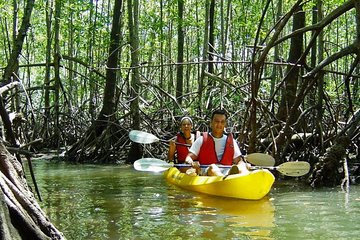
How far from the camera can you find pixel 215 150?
22.3 feet

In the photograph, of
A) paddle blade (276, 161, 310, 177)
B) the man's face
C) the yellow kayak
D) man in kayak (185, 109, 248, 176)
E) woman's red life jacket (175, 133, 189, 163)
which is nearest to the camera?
the yellow kayak

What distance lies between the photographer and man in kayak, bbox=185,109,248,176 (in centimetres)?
666

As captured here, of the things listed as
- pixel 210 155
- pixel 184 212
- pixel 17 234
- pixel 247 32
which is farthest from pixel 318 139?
pixel 247 32

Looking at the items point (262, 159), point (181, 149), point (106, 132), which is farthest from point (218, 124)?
point (106, 132)

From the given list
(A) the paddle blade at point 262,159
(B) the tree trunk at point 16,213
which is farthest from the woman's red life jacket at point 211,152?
(B) the tree trunk at point 16,213

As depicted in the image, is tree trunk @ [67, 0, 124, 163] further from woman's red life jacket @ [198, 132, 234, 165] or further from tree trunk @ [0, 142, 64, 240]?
tree trunk @ [0, 142, 64, 240]

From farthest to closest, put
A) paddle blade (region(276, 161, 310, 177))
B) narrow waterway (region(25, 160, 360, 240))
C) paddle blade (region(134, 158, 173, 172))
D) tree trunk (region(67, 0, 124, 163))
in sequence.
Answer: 1. tree trunk (region(67, 0, 124, 163))
2. paddle blade (region(134, 158, 173, 172))
3. paddle blade (region(276, 161, 310, 177))
4. narrow waterway (region(25, 160, 360, 240))

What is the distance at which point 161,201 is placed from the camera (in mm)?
6098

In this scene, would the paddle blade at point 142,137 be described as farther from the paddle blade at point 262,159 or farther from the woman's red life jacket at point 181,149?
the paddle blade at point 262,159

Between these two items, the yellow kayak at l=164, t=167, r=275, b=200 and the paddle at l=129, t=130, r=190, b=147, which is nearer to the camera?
the yellow kayak at l=164, t=167, r=275, b=200

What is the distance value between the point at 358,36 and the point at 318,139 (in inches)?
81.6

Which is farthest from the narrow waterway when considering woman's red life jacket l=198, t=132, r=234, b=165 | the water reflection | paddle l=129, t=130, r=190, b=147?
paddle l=129, t=130, r=190, b=147

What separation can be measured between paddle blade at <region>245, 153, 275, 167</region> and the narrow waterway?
0.34m

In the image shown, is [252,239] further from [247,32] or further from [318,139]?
[247,32]
